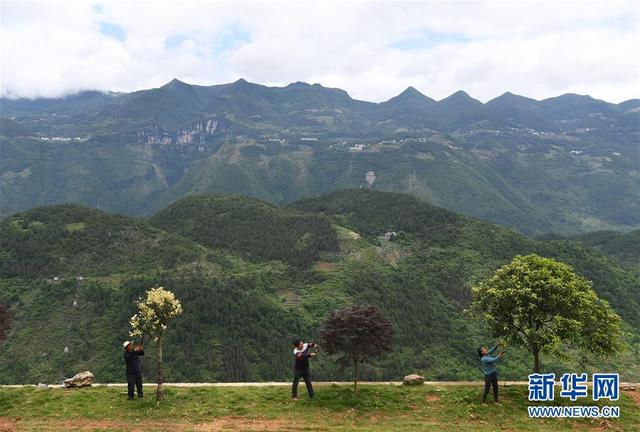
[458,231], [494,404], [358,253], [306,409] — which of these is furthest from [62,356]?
[458,231]

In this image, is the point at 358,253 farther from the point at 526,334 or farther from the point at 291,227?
the point at 526,334

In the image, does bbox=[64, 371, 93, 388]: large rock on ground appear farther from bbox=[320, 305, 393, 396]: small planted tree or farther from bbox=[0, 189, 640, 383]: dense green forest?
bbox=[0, 189, 640, 383]: dense green forest

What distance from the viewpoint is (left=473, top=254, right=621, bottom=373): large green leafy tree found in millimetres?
19594

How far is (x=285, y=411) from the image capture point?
18688 millimetres

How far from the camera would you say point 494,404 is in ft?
63.0

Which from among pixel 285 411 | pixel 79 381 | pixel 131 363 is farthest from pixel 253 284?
pixel 285 411

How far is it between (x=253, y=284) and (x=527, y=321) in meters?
70.5

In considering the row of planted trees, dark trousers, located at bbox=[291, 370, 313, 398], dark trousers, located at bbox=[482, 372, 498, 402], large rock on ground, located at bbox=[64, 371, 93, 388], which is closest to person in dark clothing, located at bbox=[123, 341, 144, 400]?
the row of planted trees

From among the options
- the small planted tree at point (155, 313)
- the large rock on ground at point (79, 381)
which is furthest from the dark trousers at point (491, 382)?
the large rock on ground at point (79, 381)

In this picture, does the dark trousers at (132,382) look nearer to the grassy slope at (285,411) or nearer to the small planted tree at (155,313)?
the grassy slope at (285,411)

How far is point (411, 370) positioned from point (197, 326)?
32.7 m

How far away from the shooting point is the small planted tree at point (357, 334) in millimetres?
19781

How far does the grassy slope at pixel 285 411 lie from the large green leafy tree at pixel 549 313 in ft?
8.60

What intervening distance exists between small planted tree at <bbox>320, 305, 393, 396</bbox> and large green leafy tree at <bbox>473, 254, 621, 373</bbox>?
197 inches
